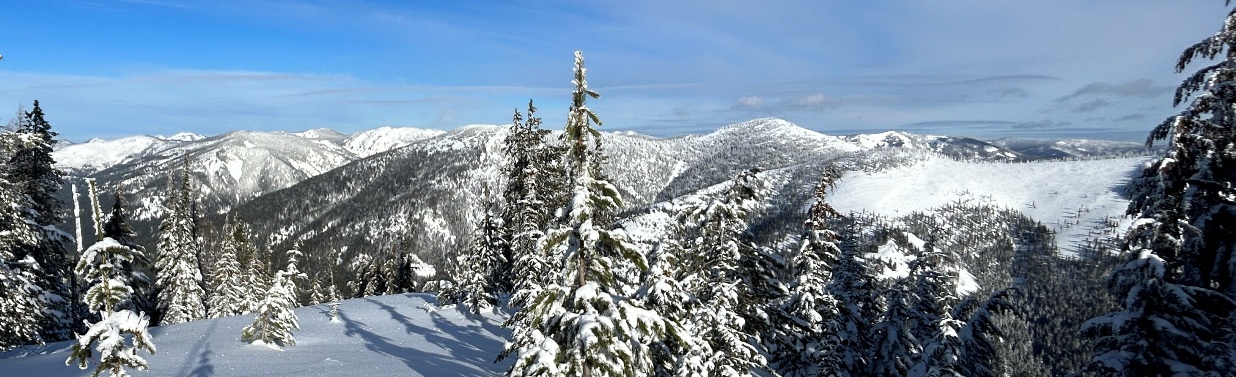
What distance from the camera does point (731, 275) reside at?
17.0 m

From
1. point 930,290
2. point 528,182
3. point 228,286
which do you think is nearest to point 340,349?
point 528,182

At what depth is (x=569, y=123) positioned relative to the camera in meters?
10.4

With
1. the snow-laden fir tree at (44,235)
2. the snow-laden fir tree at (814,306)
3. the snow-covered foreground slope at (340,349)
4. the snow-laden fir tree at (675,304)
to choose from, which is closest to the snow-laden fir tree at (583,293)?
the snow-laden fir tree at (675,304)

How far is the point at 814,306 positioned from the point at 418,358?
1580cm

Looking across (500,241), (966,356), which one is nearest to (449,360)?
(500,241)

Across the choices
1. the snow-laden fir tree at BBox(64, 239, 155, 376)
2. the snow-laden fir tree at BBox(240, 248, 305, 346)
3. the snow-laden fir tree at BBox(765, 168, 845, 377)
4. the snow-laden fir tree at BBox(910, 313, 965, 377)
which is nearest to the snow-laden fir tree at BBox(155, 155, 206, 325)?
the snow-laden fir tree at BBox(240, 248, 305, 346)

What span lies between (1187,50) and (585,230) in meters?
13.3

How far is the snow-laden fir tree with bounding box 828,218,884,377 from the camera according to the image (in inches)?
992

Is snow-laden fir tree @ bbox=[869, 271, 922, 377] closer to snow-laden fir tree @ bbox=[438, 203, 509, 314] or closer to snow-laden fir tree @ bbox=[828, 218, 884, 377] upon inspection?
snow-laden fir tree @ bbox=[828, 218, 884, 377]

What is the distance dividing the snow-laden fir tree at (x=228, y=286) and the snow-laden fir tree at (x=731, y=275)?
41183mm

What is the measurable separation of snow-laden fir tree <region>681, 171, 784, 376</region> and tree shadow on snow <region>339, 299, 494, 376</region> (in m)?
10.0

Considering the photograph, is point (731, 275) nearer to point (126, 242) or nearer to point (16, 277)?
point (16, 277)

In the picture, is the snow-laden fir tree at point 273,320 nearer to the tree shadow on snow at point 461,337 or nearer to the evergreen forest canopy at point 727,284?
the evergreen forest canopy at point 727,284

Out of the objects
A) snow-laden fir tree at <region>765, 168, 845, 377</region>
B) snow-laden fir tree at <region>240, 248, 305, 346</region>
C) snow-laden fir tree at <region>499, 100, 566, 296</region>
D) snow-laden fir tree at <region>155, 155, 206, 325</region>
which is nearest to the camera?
snow-laden fir tree at <region>765, 168, 845, 377</region>
